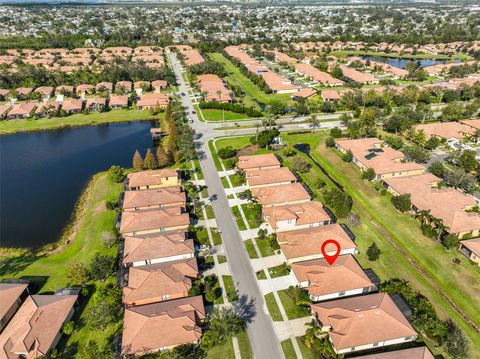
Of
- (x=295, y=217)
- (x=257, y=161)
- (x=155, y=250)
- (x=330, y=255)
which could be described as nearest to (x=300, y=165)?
(x=257, y=161)

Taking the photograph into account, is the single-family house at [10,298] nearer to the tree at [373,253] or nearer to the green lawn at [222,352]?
the green lawn at [222,352]

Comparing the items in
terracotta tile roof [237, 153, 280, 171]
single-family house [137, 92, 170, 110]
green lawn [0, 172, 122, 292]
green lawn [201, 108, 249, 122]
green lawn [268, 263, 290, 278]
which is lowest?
green lawn [268, 263, 290, 278]

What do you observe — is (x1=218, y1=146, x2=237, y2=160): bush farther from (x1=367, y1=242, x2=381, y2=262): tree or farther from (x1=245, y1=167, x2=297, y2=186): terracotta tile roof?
(x1=367, y1=242, x2=381, y2=262): tree

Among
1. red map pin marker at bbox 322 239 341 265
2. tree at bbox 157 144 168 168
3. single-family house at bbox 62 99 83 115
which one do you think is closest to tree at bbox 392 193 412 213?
red map pin marker at bbox 322 239 341 265

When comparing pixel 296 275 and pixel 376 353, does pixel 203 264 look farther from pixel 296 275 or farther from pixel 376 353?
pixel 376 353

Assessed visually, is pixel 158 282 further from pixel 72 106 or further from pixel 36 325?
pixel 72 106

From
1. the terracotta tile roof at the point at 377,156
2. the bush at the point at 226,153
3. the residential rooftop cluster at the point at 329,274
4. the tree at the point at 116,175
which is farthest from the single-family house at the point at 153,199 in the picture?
the terracotta tile roof at the point at 377,156
